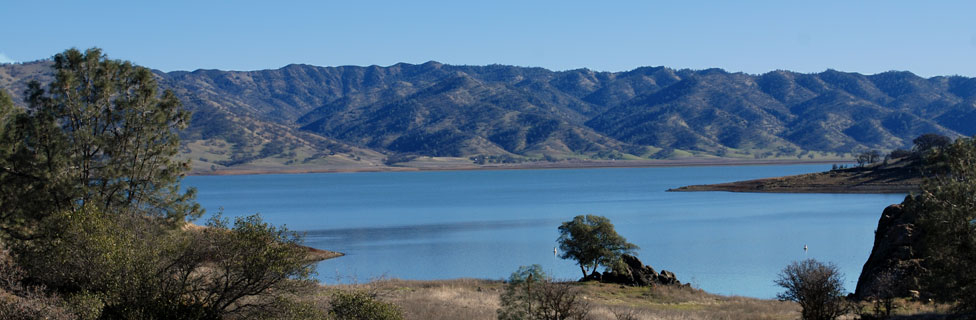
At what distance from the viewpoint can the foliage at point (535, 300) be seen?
25.3 meters

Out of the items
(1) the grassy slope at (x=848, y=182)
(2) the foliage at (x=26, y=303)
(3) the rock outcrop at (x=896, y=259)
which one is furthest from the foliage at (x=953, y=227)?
(1) the grassy slope at (x=848, y=182)

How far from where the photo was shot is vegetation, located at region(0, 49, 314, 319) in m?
20.7

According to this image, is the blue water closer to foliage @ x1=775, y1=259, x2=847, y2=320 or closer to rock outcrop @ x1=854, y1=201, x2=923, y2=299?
rock outcrop @ x1=854, y1=201, x2=923, y2=299

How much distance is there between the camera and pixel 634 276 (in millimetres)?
47594

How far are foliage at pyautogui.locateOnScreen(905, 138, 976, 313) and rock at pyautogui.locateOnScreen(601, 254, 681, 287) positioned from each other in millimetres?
22682

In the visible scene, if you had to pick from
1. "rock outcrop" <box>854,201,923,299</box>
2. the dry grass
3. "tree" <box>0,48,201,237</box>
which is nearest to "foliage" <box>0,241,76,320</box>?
"tree" <box>0,48,201,237</box>

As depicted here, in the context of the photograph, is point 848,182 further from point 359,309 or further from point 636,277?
point 359,309

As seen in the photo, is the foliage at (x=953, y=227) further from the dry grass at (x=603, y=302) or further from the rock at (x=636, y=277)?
the rock at (x=636, y=277)

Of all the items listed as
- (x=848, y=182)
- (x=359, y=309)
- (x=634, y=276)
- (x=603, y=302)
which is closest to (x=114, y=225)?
(x=359, y=309)

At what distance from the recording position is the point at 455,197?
162 m

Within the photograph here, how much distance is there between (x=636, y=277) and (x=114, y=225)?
30.9 meters

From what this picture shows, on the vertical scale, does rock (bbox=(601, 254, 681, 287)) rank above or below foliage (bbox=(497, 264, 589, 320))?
below

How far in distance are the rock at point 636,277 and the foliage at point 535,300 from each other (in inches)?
802

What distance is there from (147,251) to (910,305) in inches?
1024
